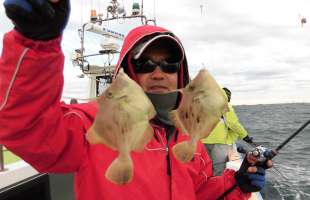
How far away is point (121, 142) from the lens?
1701 millimetres

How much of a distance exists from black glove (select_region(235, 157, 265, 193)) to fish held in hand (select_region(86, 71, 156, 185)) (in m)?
1.39

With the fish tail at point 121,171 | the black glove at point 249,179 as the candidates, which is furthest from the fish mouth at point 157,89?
the black glove at point 249,179

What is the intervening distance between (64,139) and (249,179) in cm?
147

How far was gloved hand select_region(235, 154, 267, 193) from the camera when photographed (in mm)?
2881

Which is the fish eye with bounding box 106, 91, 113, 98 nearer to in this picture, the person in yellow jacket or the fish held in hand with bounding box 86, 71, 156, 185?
the fish held in hand with bounding box 86, 71, 156, 185

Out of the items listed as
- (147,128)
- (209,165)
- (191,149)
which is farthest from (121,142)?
(209,165)

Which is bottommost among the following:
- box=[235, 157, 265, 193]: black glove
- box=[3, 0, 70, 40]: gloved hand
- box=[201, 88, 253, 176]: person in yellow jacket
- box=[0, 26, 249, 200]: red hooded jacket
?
box=[201, 88, 253, 176]: person in yellow jacket

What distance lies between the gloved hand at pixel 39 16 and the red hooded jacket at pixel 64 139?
0.15 ft

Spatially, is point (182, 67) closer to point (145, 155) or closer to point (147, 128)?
point (145, 155)

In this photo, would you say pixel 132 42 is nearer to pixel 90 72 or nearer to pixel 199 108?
pixel 199 108

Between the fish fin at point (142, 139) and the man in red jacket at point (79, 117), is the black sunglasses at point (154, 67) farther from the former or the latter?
the fish fin at point (142, 139)

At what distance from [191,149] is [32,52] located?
0.79 meters

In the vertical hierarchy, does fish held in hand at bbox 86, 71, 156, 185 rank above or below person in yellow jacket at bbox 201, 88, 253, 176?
above

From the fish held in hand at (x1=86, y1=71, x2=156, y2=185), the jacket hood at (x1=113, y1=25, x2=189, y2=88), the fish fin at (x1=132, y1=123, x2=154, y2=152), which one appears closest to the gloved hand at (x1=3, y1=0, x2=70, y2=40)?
the fish held in hand at (x1=86, y1=71, x2=156, y2=185)
